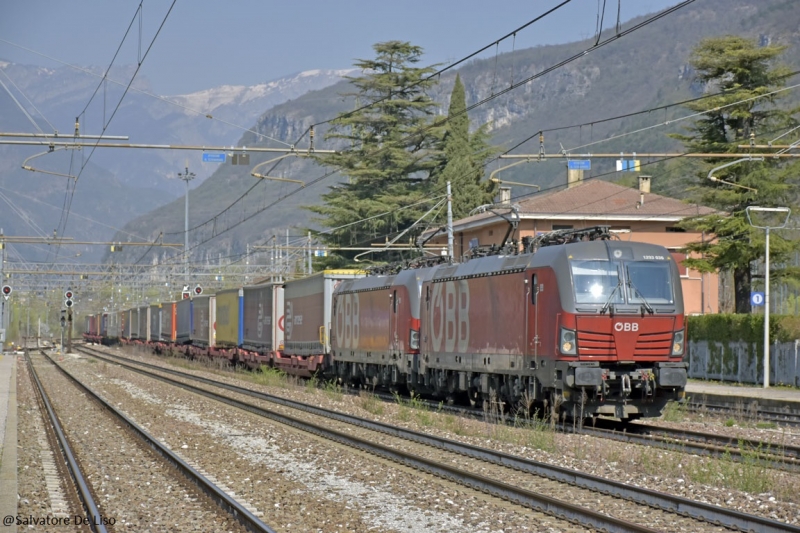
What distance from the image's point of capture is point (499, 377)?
22312mm

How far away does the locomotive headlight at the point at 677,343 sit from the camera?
19.3 meters

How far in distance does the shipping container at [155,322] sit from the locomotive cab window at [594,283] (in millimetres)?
56105

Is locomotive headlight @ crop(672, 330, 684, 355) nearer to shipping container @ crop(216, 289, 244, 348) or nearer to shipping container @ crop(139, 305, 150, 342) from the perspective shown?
shipping container @ crop(216, 289, 244, 348)

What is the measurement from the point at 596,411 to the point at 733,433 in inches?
102

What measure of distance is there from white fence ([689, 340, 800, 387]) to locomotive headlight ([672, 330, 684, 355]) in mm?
16885

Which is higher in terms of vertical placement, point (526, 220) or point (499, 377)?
point (526, 220)

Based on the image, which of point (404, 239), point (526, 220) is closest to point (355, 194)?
point (404, 239)

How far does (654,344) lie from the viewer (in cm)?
1903

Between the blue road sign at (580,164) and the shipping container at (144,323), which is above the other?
the blue road sign at (580,164)

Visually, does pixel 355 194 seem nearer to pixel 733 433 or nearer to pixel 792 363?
pixel 792 363

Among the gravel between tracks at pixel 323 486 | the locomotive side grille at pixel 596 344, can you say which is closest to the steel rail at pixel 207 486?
the gravel between tracks at pixel 323 486

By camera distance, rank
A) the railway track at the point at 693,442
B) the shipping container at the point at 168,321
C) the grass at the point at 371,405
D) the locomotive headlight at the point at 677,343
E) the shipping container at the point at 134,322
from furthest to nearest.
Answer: the shipping container at the point at 134,322 < the shipping container at the point at 168,321 < the grass at the point at 371,405 < the locomotive headlight at the point at 677,343 < the railway track at the point at 693,442

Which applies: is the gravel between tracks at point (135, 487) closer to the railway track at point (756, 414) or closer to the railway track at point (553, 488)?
the railway track at point (553, 488)

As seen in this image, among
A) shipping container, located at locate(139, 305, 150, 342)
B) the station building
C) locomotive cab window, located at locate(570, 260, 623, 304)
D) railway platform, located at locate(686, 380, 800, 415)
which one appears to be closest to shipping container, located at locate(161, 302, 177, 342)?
shipping container, located at locate(139, 305, 150, 342)
